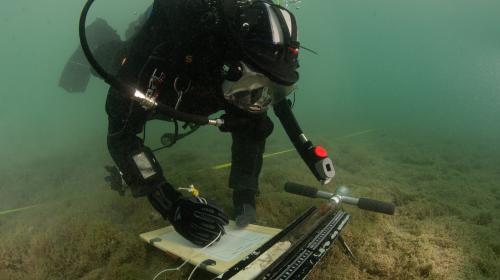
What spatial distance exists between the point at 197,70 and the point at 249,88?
1.69 ft

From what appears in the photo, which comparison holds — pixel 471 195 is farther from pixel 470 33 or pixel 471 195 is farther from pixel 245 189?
pixel 470 33

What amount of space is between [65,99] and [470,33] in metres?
110

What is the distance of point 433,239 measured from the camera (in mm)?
2938

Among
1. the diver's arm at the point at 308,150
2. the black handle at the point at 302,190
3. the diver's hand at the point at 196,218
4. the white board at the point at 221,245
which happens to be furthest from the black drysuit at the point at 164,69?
the black handle at the point at 302,190

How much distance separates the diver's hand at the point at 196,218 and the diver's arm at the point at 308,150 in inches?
49.0

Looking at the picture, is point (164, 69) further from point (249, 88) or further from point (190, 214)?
point (190, 214)

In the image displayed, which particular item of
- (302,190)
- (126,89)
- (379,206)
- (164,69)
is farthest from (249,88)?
(379,206)

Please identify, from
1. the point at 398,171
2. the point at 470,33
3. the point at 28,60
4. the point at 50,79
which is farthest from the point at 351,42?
the point at 398,171

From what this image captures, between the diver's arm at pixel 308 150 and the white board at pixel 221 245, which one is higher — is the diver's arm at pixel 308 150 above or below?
above

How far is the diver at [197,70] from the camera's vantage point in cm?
244

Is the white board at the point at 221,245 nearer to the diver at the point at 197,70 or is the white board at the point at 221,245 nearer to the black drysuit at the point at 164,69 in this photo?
the diver at the point at 197,70

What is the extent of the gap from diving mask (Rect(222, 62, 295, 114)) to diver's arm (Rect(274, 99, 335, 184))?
781 mm

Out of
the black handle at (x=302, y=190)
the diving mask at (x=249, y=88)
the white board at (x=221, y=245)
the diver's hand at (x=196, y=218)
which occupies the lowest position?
the white board at (x=221, y=245)

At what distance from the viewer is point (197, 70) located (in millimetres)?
2725
